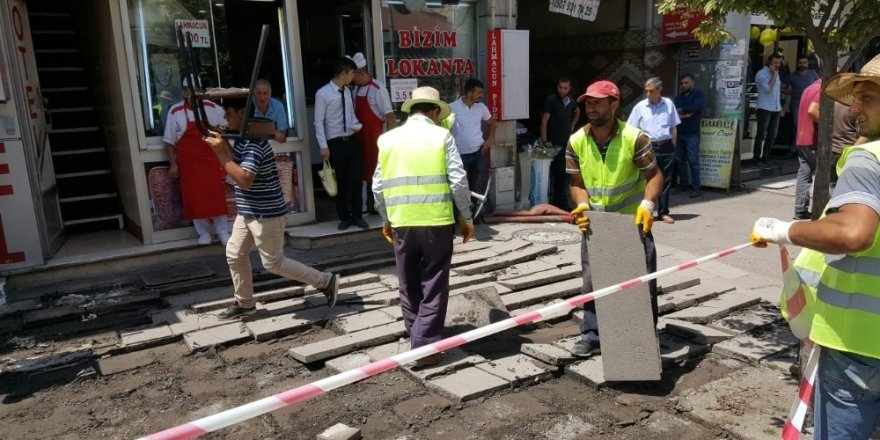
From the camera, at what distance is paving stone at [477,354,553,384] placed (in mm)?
4324

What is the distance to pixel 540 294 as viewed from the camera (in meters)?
5.93

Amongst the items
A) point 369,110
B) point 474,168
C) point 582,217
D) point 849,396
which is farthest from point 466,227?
point 474,168

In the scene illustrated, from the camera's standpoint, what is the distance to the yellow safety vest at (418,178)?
4.36m

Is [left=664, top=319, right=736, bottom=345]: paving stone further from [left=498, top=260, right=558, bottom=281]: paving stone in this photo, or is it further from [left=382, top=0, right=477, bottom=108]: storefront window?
[left=382, top=0, right=477, bottom=108]: storefront window

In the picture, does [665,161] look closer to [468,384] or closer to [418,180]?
[418,180]

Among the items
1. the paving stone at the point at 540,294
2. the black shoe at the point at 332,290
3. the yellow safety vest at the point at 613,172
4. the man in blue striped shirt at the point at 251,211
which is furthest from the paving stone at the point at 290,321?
the yellow safety vest at the point at 613,172

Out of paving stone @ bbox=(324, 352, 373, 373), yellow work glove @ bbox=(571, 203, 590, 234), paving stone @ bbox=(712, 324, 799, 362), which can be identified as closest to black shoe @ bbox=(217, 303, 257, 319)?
paving stone @ bbox=(324, 352, 373, 373)

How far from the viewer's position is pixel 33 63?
7035mm

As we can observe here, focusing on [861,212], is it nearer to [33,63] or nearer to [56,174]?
[33,63]

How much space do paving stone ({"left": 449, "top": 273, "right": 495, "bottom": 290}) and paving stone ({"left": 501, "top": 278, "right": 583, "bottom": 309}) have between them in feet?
1.29

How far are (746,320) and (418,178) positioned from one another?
3059 millimetres

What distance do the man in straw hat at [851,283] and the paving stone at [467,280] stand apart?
383 cm

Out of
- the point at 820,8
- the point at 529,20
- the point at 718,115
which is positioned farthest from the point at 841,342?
the point at 529,20

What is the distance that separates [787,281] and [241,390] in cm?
331
